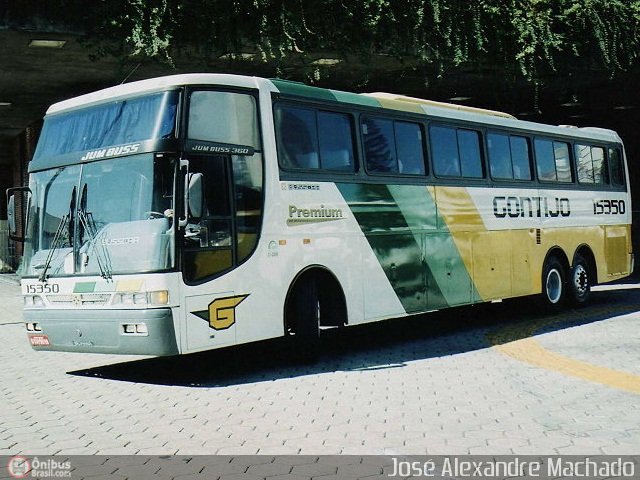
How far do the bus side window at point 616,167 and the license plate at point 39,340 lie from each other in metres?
12.4

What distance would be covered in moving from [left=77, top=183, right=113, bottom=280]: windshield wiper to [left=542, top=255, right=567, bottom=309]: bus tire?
8.67 metres

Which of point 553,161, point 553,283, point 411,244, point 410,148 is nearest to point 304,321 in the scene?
point 411,244

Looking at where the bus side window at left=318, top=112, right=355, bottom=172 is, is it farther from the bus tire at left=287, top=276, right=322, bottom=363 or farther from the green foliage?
the green foliage

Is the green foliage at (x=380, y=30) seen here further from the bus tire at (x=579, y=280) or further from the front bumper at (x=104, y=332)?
the front bumper at (x=104, y=332)

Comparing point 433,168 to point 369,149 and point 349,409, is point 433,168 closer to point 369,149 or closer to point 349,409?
Answer: point 369,149

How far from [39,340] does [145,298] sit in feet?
5.90

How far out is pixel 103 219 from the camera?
9070 mm

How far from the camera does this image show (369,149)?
1130 centimetres

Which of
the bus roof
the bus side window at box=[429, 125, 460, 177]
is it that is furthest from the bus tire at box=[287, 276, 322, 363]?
the bus side window at box=[429, 125, 460, 177]

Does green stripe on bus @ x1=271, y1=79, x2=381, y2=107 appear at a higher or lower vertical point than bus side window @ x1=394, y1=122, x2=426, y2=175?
higher

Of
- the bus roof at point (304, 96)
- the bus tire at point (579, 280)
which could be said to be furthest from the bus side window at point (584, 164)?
the bus tire at point (579, 280)

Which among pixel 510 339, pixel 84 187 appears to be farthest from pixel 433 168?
pixel 84 187

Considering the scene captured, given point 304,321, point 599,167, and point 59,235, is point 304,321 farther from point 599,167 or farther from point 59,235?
point 599,167

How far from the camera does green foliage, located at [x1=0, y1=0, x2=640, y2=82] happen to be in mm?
14273
